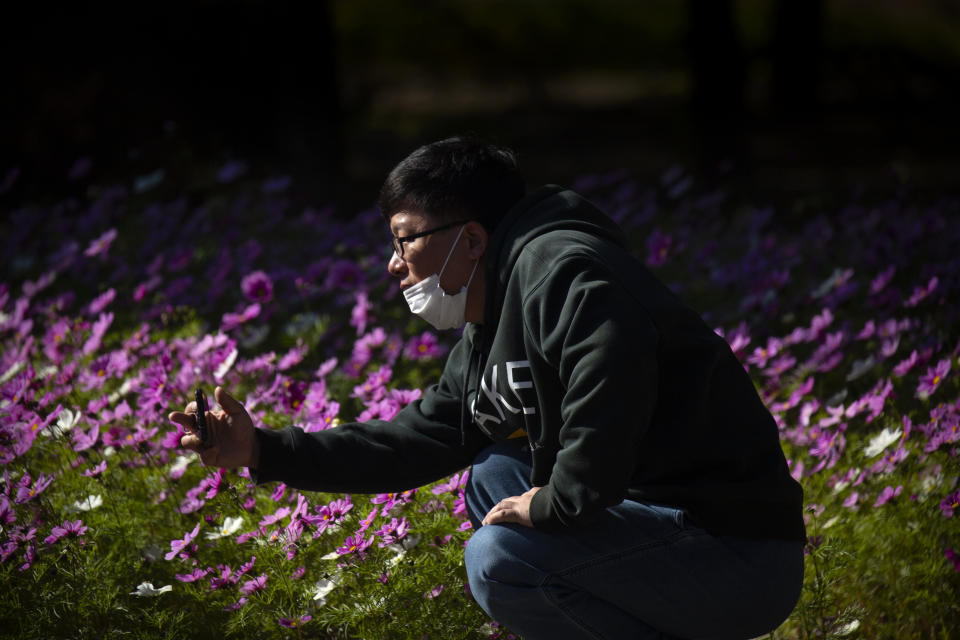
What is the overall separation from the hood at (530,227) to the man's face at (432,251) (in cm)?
10

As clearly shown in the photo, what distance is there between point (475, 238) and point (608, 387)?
548 millimetres

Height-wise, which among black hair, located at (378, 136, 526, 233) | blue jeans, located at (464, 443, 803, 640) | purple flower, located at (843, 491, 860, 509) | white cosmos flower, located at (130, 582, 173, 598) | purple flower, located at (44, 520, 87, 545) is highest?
black hair, located at (378, 136, 526, 233)

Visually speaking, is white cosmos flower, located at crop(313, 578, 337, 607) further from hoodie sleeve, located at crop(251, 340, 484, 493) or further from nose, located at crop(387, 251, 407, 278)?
nose, located at crop(387, 251, 407, 278)

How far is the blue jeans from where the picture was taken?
2289 millimetres

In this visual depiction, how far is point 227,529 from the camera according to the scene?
291cm

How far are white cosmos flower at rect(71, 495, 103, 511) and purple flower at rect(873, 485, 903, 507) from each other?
6.72 feet

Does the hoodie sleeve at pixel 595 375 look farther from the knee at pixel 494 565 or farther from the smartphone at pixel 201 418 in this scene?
the smartphone at pixel 201 418

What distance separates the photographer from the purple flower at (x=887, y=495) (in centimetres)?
291

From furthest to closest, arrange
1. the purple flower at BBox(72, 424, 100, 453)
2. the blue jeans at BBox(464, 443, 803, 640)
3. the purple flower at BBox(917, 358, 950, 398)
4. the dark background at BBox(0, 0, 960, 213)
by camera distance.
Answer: the dark background at BBox(0, 0, 960, 213) → the purple flower at BBox(917, 358, 950, 398) → the purple flower at BBox(72, 424, 100, 453) → the blue jeans at BBox(464, 443, 803, 640)

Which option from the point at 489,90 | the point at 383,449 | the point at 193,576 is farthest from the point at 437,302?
the point at 489,90

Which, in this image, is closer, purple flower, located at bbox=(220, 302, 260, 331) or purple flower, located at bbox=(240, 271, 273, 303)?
purple flower, located at bbox=(220, 302, 260, 331)

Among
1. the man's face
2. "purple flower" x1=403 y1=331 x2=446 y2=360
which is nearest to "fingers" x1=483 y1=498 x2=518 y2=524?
the man's face

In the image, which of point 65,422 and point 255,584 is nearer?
point 255,584

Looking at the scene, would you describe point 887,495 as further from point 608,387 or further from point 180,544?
point 180,544
